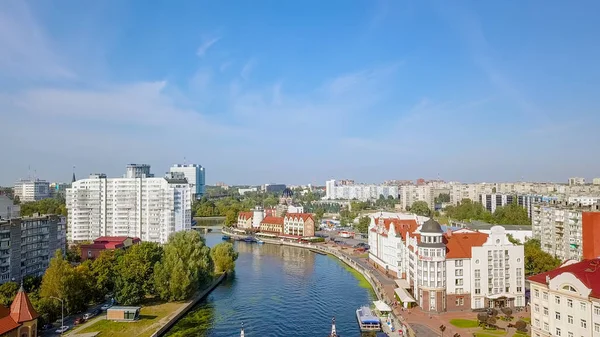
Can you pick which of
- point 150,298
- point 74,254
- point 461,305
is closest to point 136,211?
point 74,254

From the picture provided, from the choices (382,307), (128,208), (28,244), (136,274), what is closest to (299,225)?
(128,208)

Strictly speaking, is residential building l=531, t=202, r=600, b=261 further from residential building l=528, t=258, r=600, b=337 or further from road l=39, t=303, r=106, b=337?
road l=39, t=303, r=106, b=337

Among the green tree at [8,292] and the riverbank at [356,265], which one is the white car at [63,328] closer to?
the green tree at [8,292]

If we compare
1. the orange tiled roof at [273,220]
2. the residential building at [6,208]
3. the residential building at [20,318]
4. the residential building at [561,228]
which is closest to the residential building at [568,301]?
the residential building at [561,228]

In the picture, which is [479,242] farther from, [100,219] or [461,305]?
[100,219]

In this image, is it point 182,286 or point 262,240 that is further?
point 262,240

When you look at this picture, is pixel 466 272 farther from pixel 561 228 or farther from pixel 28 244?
pixel 28 244

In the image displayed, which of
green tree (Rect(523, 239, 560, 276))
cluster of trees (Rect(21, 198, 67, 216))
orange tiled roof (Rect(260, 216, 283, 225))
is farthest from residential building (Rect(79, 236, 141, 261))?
green tree (Rect(523, 239, 560, 276))
